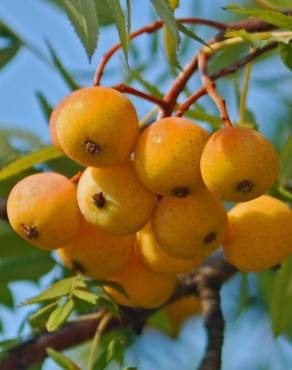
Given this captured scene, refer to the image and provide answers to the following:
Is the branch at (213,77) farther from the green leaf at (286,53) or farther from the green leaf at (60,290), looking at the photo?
the green leaf at (60,290)

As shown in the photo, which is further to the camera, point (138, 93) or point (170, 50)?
point (170, 50)

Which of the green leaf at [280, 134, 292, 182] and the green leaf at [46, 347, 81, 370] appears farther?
the green leaf at [280, 134, 292, 182]

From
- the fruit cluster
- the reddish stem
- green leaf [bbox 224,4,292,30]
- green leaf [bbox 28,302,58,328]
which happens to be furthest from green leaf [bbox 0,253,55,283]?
green leaf [bbox 224,4,292,30]

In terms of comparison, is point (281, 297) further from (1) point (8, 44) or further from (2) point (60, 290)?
(1) point (8, 44)

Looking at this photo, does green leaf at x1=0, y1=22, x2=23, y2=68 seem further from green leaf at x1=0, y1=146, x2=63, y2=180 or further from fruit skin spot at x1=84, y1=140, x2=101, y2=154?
fruit skin spot at x1=84, y1=140, x2=101, y2=154

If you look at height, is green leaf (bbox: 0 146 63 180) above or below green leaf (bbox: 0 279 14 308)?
above

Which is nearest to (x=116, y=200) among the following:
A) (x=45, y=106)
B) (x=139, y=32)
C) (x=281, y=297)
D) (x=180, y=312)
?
(x=139, y=32)
